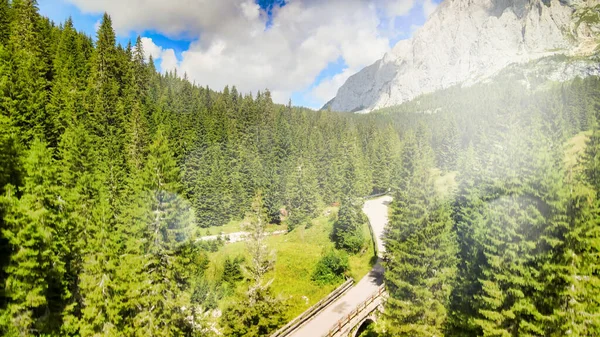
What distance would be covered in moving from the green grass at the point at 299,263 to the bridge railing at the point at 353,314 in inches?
222

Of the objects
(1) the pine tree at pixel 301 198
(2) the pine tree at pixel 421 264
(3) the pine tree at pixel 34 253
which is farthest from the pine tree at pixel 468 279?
(1) the pine tree at pixel 301 198

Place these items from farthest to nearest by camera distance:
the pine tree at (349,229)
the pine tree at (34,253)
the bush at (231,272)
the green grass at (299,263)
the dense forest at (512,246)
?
1. the pine tree at (349,229)
2. the bush at (231,272)
3. the green grass at (299,263)
4. the pine tree at (34,253)
5. the dense forest at (512,246)

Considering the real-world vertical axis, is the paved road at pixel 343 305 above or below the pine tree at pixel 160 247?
below

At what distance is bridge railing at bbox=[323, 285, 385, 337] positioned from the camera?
2439 centimetres

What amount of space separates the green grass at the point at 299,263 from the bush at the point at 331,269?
86 centimetres

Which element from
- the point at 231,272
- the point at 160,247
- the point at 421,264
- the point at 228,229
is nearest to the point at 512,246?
the point at 421,264

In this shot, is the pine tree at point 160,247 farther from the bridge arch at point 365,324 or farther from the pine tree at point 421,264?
the bridge arch at point 365,324

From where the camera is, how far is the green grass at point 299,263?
3547cm

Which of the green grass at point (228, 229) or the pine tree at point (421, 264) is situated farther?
the green grass at point (228, 229)

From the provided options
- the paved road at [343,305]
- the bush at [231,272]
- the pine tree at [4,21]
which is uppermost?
the pine tree at [4,21]

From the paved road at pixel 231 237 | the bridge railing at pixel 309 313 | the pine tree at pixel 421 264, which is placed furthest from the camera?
the paved road at pixel 231 237

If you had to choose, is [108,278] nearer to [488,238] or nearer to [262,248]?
[262,248]

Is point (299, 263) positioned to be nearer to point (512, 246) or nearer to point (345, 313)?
point (345, 313)

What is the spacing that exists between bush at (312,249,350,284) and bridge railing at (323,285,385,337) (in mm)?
6552
